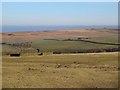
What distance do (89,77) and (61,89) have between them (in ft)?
13.7

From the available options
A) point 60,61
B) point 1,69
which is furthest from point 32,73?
point 60,61

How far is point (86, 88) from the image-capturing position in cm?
2030

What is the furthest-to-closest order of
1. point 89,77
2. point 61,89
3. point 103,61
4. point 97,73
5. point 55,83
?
point 103,61 < point 97,73 < point 89,77 < point 55,83 < point 61,89

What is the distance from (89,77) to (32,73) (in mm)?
4343

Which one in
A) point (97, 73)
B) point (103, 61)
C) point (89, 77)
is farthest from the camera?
point (103, 61)

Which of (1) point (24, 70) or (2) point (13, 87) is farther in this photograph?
(1) point (24, 70)

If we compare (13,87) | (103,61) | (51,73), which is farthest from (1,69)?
(103,61)

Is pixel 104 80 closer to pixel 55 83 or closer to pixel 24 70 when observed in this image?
pixel 55 83

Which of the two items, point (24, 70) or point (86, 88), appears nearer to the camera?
point (86, 88)

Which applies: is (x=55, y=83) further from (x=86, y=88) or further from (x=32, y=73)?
(x=32, y=73)

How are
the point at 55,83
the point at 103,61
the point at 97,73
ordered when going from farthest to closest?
the point at 103,61, the point at 97,73, the point at 55,83

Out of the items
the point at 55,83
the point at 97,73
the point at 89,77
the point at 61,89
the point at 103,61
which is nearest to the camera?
the point at 61,89

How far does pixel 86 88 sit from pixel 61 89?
1.56 m

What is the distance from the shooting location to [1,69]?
2662 centimetres
